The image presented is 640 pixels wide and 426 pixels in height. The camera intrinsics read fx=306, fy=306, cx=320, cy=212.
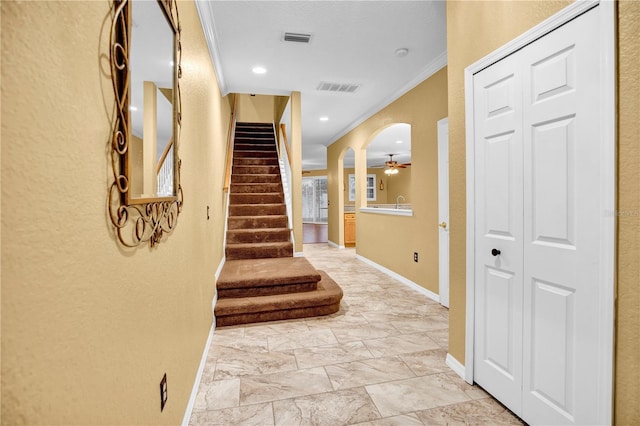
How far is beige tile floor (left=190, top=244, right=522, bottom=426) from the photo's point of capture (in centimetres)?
174

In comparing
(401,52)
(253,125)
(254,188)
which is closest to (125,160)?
(401,52)

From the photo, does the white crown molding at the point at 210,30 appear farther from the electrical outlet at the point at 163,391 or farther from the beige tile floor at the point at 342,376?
the beige tile floor at the point at 342,376

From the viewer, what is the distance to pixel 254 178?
5824 mm

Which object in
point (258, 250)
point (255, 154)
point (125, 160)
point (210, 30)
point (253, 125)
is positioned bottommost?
point (258, 250)

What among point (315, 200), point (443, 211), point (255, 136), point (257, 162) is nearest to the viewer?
point (443, 211)

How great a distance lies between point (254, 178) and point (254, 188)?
12.9 inches

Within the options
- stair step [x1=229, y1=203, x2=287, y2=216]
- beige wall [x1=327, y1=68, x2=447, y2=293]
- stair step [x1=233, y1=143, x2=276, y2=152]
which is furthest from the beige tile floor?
stair step [x1=233, y1=143, x2=276, y2=152]

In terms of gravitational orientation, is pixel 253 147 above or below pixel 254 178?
above

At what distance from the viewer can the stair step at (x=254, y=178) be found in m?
5.77

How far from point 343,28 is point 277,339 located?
113 inches

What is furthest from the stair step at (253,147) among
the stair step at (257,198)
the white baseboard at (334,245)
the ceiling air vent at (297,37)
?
the ceiling air vent at (297,37)

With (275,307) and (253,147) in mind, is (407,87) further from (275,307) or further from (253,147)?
(253,147)

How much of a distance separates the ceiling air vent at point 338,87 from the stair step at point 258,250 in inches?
89.7

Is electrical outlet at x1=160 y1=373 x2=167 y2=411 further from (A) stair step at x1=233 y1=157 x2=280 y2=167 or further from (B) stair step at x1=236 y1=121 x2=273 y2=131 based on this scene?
(B) stair step at x1=236 y1=121 x2=273 y2=131
